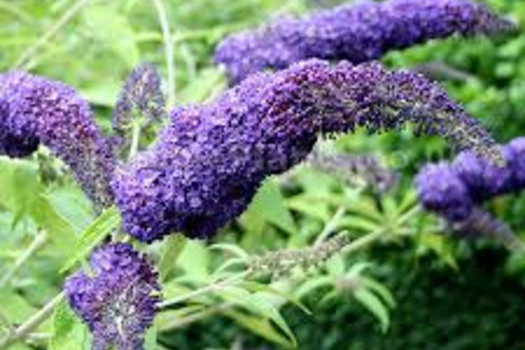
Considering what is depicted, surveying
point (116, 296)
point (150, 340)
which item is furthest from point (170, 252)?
→ point (116, 296)

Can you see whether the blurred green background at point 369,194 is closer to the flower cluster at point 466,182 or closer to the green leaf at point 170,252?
the flower cluster at point 466,182

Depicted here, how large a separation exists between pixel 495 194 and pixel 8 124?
1.77m

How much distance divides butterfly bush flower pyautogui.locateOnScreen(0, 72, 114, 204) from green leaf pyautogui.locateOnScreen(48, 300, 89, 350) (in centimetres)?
20

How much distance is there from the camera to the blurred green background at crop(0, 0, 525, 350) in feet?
15.5

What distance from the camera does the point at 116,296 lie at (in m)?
2.02

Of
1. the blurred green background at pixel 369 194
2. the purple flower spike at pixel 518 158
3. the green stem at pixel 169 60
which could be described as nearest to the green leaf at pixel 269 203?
the green stem at pixel 169 60

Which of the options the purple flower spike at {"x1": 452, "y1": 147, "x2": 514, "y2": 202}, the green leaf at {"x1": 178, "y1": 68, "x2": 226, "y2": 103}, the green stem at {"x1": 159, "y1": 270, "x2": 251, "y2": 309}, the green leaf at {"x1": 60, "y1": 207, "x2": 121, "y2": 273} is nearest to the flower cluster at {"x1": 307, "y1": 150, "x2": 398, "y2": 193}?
the purple flower spike at {"x1": 452, "y1": 147, "x2": 514, "y2": 202}

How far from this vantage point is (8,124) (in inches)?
95.2

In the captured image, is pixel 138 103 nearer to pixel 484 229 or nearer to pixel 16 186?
pixel 16 186

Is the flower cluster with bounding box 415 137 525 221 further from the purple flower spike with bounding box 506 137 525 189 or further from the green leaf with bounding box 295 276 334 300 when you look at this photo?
the green leaf with bounding box 295 276 334 300

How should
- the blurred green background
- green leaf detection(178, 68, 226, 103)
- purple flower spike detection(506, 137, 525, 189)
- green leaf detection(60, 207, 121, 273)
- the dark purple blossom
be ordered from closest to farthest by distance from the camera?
green leaf detection(60, 207, 121, 273)
purple flower spike detection(506, 137, 525, 189)
green leaf detection(178, 68, 226, 103)
the dark purple blossom
the blurred green background

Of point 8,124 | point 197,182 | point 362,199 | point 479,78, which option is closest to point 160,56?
point 479,78

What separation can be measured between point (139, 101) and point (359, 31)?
3.23ft

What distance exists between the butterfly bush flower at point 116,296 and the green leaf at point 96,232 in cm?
2
